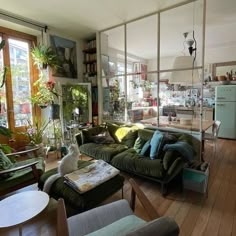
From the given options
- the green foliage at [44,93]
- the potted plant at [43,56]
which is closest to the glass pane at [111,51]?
the potted plant at [43,56]

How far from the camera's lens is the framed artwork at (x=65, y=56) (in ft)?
14.1

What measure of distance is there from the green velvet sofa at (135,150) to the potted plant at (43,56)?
1671 mm

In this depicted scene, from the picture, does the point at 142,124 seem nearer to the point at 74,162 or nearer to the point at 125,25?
the point at 74,162

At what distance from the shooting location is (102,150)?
314 centimetres

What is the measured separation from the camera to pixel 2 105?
3.71 metres

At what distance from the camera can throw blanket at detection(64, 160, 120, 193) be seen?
196 centimetres

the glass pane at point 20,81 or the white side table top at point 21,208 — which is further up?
the glass pane at point 20,81

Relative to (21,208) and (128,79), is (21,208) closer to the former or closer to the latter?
(21,208)

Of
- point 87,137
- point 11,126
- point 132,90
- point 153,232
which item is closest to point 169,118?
point 132,90

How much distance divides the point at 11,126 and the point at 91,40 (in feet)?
9.35

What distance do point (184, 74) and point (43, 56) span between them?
2826mm

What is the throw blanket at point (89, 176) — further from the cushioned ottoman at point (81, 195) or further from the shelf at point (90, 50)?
the shelf at point (90, 50)

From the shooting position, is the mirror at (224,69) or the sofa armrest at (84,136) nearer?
the sofa armrest at (84,136)

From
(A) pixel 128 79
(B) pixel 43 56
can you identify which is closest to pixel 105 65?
(A) pixel 128 79
